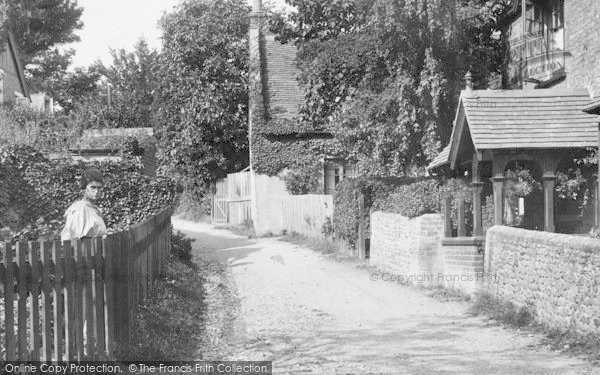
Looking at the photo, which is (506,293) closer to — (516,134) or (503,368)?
(503,368)

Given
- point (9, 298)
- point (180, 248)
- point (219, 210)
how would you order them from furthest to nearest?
point (219, 210) → point (180, 248) → point (9, 298)

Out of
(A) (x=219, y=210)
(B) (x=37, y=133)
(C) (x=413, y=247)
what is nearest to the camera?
(C) (x=413, y=247)

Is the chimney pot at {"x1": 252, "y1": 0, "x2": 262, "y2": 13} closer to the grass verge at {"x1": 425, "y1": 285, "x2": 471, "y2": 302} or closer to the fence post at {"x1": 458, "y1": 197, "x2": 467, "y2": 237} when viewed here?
the fence post at {"x1": 458, "y1": 197, "x2": 467, "y2": 237}

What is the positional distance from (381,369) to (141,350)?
97.3 inches

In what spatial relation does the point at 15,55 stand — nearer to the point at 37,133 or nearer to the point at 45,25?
the point at 45,25

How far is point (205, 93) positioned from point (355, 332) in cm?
2865

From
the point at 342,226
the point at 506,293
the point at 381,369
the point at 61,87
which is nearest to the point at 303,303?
the point at 506,293

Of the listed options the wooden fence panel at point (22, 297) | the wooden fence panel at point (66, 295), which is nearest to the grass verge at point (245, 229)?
the wooden fence panel at point (66, 295)

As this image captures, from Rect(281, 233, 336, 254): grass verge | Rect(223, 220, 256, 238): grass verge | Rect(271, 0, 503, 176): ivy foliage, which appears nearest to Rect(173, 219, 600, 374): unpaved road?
Rect(281, 233, 336, 254): grass verge

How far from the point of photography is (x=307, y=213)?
26.1 m

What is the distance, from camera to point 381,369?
7492mm

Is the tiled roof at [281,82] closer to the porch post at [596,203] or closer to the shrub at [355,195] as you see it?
the shrub at [355,195]

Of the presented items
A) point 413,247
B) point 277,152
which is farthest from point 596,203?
point 277,152

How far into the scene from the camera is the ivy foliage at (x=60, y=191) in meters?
17.4
